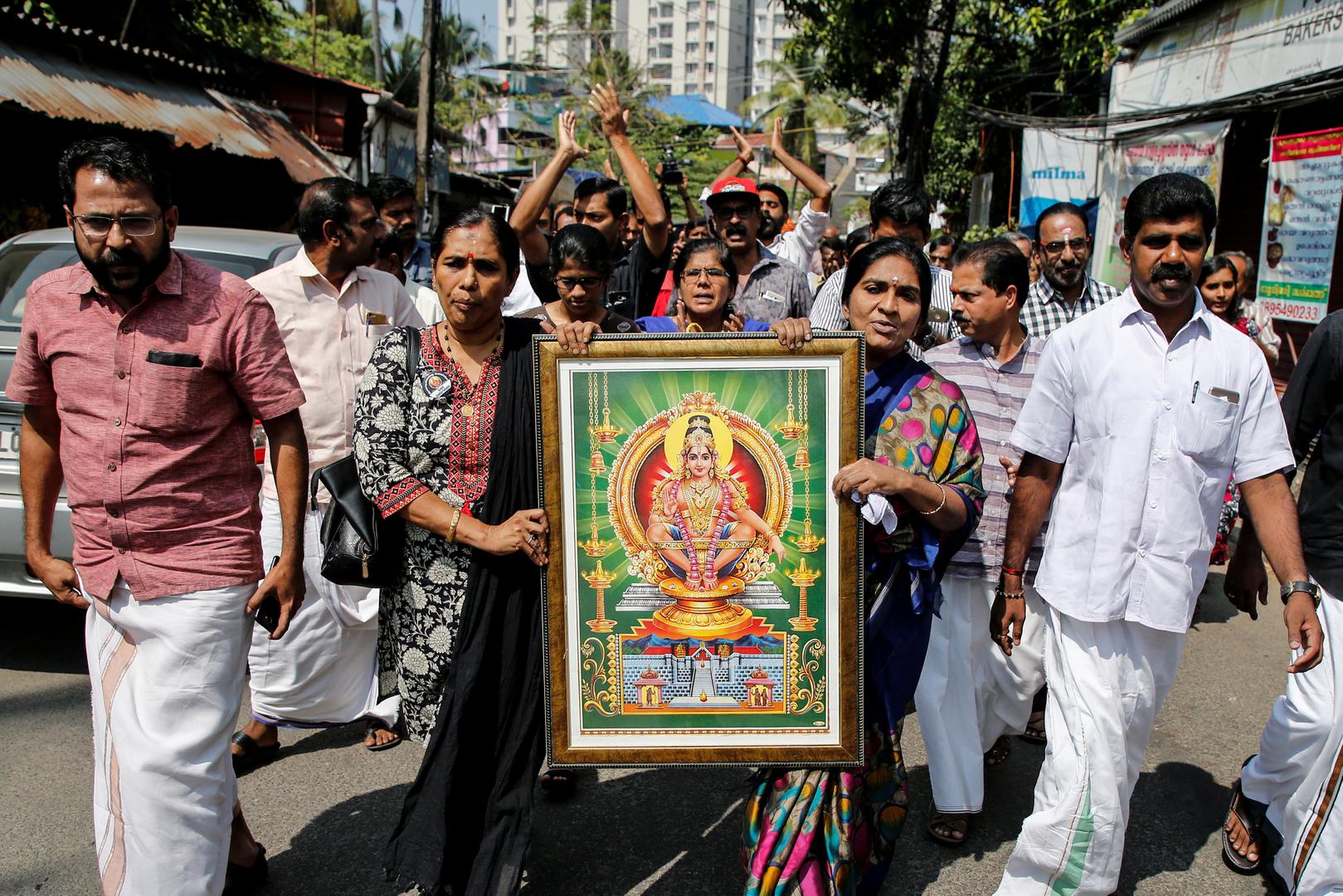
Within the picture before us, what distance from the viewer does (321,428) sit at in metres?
3.80

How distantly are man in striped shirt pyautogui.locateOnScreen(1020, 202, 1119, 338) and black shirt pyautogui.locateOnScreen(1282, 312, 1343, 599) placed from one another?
1.47m

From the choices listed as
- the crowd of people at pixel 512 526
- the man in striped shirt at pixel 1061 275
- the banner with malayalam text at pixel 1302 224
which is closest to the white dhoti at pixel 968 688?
the crowd of people at pixel 512 526

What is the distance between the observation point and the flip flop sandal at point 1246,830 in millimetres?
3303

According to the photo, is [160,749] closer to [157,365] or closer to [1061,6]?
[157,365]

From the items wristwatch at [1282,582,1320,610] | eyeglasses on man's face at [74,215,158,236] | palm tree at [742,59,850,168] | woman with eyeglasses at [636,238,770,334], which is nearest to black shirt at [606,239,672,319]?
woman with eyeglasses at [636,238,770,334]

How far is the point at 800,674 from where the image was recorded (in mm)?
2621

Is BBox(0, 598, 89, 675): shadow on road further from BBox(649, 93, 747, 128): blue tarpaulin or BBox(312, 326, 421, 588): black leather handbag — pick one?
BBox(649, 93, 747, 128): blue tarpaulin

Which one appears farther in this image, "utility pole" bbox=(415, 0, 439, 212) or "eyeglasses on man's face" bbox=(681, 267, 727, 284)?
"utility pole" bbox=(415, 0, 439, 212)

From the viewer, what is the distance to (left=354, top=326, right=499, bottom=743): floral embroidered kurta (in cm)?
271

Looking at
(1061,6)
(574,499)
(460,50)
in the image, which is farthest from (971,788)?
(460,50)

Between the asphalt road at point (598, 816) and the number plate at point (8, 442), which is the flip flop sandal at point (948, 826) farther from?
the number plate at point (8, 442)

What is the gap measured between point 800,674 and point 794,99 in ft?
134

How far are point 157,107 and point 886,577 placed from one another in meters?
10.7

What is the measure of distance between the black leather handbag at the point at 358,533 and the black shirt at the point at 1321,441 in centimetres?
258
